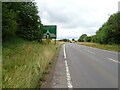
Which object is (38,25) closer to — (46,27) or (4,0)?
(46,27)

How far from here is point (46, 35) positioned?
55.0 metres

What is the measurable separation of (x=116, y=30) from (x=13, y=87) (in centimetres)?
7578

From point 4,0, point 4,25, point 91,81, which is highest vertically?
point 4,0

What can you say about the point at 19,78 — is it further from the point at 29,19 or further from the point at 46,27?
the point at 46,27

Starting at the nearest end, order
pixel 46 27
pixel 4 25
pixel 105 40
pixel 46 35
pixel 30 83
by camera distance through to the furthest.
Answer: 1. pixel 30 83
2. pixel 4 25
3. pixel 46 35
4. pixel 46 27
5. pixel 105 40

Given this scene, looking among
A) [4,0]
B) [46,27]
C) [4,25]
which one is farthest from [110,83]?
[46,27]

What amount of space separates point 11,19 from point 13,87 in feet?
71.6

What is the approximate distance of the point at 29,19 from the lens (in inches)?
1789

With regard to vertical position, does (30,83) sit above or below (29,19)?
below

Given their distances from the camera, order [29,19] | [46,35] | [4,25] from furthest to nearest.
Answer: [46,35] → [29,19] → [4,25]

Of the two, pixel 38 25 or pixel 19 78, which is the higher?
pixel 38 25

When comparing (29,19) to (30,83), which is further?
(29,19)

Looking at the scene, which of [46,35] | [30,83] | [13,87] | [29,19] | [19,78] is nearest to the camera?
[13,87]

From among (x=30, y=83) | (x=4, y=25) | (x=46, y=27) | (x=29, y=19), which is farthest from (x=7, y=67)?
(x=46, y=27)
